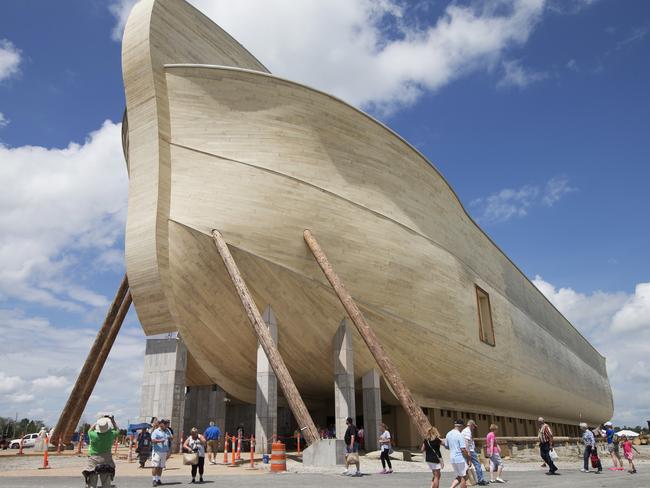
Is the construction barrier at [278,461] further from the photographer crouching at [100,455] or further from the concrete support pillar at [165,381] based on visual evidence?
the photographer crouching at [100,455]

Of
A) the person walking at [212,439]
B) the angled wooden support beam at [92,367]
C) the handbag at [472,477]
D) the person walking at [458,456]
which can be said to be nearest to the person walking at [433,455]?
the person walking at [458,456]

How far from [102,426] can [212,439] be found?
7.61 meters

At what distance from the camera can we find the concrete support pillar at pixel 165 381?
1595 cm

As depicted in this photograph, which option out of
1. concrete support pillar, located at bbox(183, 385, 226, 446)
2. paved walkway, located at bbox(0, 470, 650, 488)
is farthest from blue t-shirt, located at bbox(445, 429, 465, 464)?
concrete support pillar, located at bbox(183, 385, 226, 446)

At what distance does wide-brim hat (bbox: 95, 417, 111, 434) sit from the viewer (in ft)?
18.7

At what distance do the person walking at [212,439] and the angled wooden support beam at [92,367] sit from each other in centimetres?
659

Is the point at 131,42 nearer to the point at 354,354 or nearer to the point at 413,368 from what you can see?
the point at 354,354

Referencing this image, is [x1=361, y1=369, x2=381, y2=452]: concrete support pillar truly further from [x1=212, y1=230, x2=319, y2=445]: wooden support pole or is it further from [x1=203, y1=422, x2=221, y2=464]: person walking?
[x1=203, y1=422, x2=221, y2=464]: person walking

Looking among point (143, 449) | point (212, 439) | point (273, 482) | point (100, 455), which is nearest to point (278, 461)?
point (212, 439)

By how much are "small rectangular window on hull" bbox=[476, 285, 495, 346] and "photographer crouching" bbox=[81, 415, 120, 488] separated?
21.0 meters

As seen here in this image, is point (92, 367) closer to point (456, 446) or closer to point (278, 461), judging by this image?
point (278, 461)

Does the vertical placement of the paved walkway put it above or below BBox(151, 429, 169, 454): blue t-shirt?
below

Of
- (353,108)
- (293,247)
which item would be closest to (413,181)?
(353,108)

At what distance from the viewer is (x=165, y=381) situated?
1617cm
